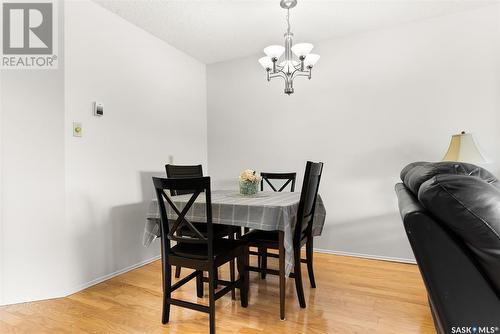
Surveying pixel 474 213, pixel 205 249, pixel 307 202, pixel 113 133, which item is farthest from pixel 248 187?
pixel 474 213

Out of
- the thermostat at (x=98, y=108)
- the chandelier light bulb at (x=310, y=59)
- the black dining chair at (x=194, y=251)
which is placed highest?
the chandelier light bulb at (x=310, y=59)

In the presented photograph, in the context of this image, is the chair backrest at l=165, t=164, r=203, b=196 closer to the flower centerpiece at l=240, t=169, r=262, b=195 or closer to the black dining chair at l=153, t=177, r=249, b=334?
the flower centerpiece at l=240, t=169, r=262, b=195

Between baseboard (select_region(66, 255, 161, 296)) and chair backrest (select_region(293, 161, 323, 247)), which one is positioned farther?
baseboard (select_region(66, 255, 161, 296))

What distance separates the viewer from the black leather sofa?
94 cm

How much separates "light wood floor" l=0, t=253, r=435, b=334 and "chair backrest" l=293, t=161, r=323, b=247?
1.66ft

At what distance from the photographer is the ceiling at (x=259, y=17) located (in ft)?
8.41

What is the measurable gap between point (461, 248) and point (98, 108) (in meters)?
2.72

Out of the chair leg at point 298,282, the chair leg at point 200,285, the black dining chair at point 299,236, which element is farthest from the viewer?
the chair leg at point 200,285

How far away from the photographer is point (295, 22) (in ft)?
9.50

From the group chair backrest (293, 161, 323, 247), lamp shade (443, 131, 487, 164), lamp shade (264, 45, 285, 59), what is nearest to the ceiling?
lamp shade (264, 45, 285, 59)

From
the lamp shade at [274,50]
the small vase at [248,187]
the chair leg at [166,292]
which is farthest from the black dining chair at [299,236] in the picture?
the lamp shade at [274,50]

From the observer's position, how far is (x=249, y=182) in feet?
7.86

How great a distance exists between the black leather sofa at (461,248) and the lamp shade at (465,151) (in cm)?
159

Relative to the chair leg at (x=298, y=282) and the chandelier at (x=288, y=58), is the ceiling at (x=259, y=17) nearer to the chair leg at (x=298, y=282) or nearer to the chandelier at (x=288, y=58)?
the chandelier at (x=288, y=58)
